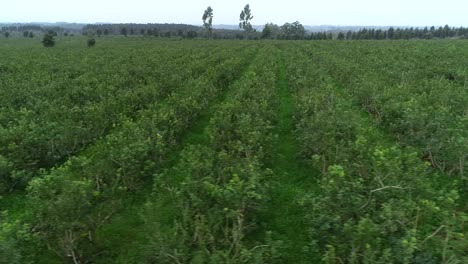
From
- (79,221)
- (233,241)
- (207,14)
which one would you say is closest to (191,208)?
(233,241)

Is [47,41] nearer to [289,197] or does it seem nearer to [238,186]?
[289,197]

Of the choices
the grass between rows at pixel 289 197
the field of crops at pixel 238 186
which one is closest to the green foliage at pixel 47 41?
the field of crops at pixel 238 186

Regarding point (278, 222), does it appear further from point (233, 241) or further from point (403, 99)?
point (403, 99)

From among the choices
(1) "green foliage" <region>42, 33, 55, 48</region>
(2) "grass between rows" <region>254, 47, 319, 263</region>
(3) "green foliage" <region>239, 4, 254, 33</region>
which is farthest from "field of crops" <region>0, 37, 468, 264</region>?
(3) "green foliage" <region>239, 4, 254, 33</region>

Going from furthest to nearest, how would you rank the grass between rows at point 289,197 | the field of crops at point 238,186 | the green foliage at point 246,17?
the green foliage at point 246,17 → the grass between rows at point 289,197 → the field of crops at point 238,186

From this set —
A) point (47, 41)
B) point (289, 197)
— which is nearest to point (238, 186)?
point (289, 197)

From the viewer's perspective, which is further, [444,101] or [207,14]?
[207,14]

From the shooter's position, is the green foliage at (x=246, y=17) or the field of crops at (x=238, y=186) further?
the green foliage at (x=246, y=17)

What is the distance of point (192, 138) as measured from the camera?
13.9 m

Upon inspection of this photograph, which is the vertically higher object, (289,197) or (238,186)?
(238,186)

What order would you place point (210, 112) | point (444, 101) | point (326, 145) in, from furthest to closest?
1. point (210, 112)
2. point (444, 101)
3. point (326, 145)

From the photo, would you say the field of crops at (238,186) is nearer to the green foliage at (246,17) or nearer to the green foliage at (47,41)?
the green foliage at (47,41)

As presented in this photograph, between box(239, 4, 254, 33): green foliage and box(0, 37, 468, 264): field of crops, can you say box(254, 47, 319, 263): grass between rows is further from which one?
box(239, 4, 254, 33): green foliage

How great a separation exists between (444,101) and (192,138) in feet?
30.3
